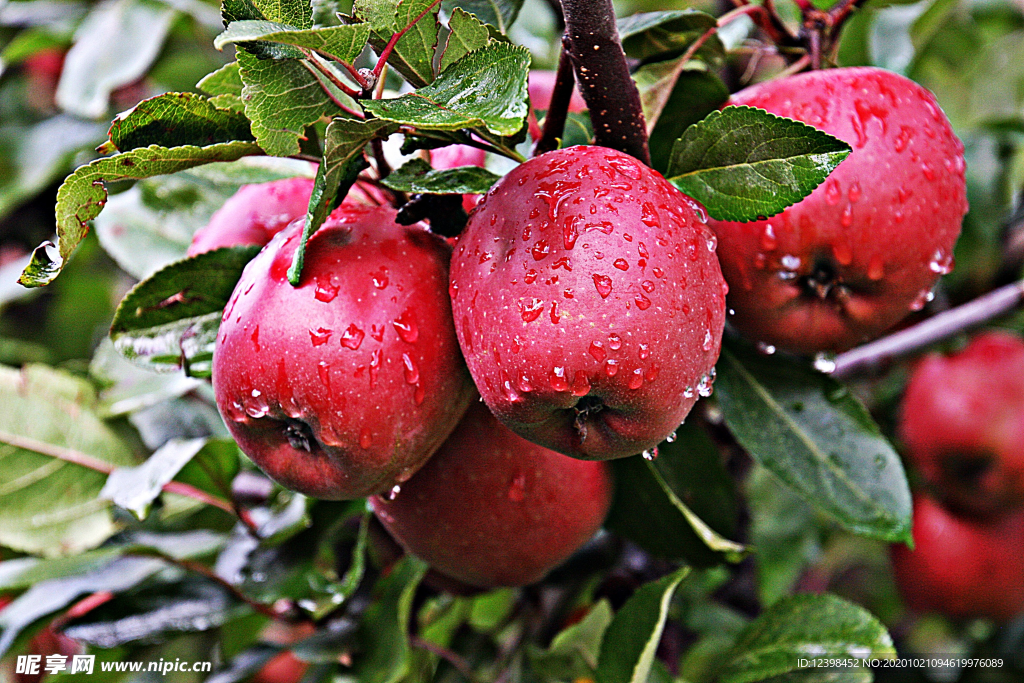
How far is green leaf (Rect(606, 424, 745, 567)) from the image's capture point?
0.79m

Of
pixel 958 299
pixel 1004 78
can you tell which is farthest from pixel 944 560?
pixel 1004 78

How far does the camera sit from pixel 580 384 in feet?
1.59

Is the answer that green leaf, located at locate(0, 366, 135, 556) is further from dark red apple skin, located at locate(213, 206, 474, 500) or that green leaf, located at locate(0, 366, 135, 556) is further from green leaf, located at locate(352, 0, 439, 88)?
green leaf, located at locate(352, 0, 439, 88)

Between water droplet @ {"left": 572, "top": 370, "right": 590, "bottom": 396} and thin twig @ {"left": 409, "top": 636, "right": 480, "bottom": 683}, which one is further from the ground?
water droplet @ {"left": 572, "top": 370, "right": 590, "bottom": 396}

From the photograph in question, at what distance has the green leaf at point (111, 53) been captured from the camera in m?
1.38

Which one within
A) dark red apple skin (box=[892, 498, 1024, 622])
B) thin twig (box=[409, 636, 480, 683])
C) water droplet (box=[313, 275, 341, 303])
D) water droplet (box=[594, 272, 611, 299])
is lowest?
dark red apple skin (box=[892, 498, 1024, 622])

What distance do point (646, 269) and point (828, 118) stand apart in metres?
0.26

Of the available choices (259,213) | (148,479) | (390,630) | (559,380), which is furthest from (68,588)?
(559,380)

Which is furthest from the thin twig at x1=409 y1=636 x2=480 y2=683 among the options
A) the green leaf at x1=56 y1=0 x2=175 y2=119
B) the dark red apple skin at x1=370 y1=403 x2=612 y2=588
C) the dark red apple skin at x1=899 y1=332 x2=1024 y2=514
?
the green leaf at x1=56 y1=0 x2=175 y2=119

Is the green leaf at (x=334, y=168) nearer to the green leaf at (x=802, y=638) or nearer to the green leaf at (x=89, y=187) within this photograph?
the green leaf at (x=89, y=187)

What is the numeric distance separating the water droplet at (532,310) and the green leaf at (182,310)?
0.29 metres

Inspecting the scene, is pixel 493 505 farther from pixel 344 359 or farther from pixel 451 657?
pixel 451 657

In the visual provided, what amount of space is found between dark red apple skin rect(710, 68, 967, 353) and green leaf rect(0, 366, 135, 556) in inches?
29.9


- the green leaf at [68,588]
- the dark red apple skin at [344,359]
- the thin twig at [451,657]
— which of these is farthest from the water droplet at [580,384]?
the green leaf at [68,588]
